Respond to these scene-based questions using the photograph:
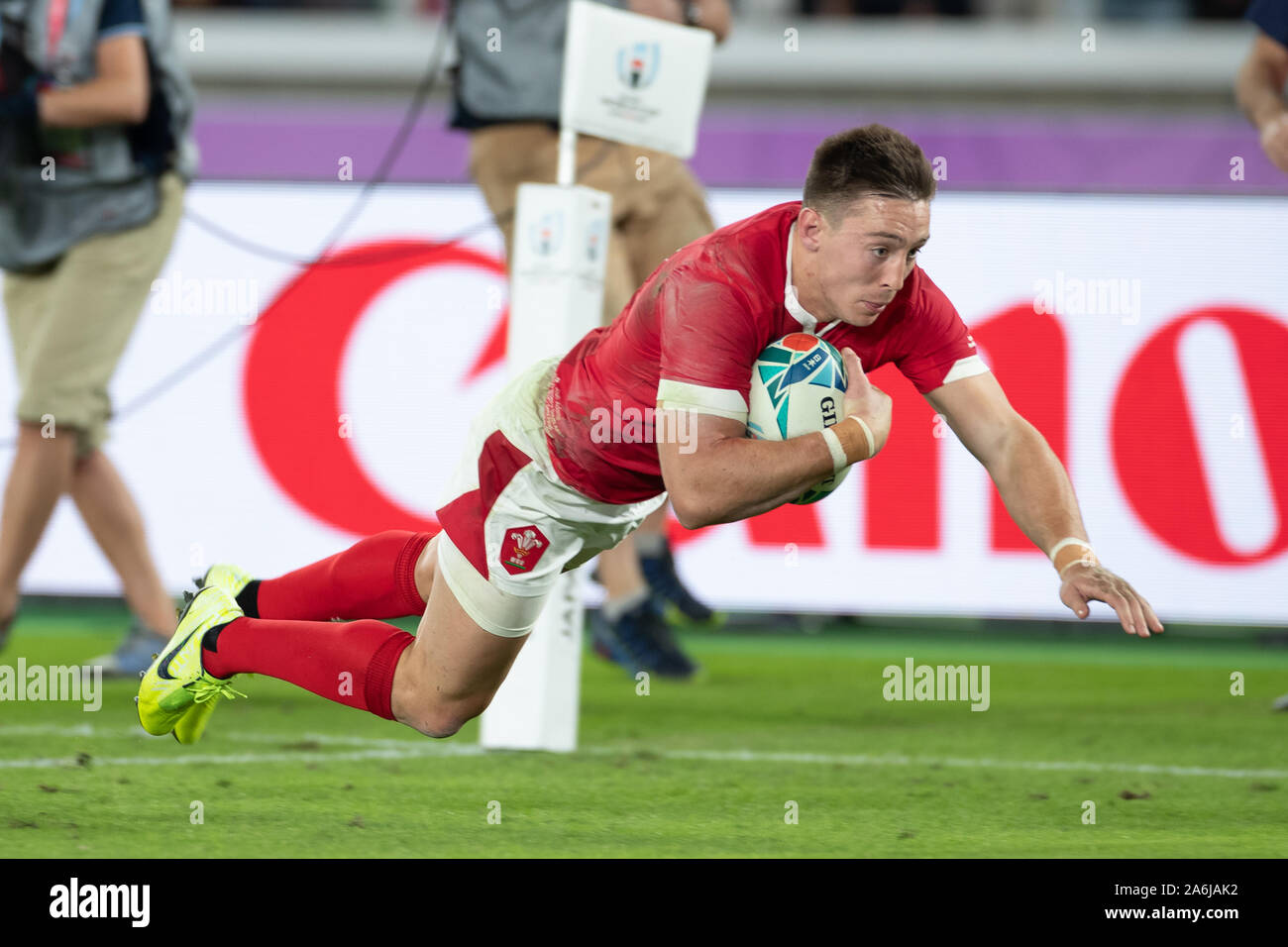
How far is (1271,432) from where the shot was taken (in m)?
7.58

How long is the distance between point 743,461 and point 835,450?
181 mm

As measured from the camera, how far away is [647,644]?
6.59m

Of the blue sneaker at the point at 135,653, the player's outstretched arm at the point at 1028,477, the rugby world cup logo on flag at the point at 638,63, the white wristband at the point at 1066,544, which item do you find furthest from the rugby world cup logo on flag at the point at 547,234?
the blue sneaker at the point at 135,653

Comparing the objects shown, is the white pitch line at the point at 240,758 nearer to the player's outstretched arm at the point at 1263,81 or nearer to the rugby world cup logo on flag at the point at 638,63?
the rugby world cup logo on flag at the point at 638,63

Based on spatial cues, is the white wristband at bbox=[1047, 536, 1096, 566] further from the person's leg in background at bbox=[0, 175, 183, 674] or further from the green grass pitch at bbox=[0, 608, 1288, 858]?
the person's leg in background at bbox=[0, 175, 183, 674]

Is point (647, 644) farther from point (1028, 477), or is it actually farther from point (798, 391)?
point (798, 391)

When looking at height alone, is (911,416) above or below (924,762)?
above

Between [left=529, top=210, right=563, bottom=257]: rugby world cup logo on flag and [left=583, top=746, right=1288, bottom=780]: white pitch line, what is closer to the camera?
[left=583, top=746, right=1288, bottom=780]: white pitch line

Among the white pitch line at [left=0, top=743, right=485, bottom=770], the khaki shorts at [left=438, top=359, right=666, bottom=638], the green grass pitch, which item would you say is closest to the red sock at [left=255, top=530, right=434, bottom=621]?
the khaki shorts at [left=438, top=359, right=666, bottom=638]

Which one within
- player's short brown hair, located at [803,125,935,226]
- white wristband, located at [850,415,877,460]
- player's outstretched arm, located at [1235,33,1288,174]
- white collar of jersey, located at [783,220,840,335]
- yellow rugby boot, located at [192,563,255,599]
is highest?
player's outstretched arm, located at [1235,33,1288,174]

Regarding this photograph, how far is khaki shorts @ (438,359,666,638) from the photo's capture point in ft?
13.5

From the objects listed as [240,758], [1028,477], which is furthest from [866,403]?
[240,758]

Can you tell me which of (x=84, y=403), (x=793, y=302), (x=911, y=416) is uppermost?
(x=911, y=416)

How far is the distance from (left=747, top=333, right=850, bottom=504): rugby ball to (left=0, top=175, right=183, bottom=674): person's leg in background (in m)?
3.19
